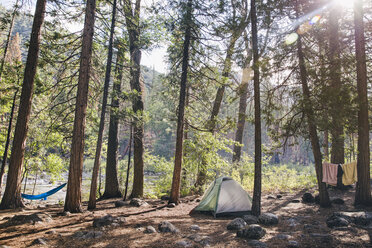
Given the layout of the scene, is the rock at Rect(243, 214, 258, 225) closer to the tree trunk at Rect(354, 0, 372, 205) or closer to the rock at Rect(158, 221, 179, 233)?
the rock at Rect(158, 221, 179, 233)

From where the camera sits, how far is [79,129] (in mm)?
6453

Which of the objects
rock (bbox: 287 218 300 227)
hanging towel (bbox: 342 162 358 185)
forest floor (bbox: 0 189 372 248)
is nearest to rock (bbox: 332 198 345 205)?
hanging towel (bbox: 342 162 358 185)

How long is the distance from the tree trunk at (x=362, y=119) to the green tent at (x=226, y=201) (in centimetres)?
354

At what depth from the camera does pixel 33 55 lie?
690 cm

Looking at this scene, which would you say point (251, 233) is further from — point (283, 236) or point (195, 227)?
point (195, 227)

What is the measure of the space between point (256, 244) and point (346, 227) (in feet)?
7.90

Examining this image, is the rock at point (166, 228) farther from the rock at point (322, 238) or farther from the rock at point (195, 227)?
the rock at point (322, 238)

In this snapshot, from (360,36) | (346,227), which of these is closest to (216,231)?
(346,227)

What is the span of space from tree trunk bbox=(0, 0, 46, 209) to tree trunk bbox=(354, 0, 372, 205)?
9.53 metres

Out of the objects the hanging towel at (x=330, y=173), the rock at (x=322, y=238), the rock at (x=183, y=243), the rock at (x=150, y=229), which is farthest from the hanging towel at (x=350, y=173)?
the rock at (x=150, y=229)

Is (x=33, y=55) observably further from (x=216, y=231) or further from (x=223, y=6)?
(x=216, y=231)

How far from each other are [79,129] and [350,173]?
902 cm

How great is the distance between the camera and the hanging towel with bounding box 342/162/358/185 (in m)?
8.56

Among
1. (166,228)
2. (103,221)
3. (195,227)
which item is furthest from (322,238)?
(103,221)
